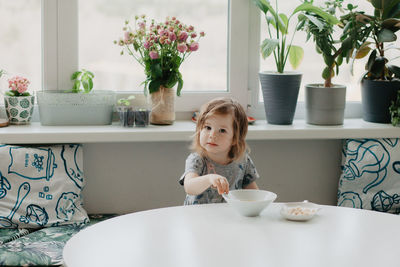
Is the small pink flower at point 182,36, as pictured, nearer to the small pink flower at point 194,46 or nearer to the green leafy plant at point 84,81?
the small pink flower at point 194,46

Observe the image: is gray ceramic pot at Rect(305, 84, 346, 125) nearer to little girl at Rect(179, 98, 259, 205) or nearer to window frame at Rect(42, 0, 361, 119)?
window frame at Rect(42, 0, 361, 119)

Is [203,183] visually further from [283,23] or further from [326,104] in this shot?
[283,23]

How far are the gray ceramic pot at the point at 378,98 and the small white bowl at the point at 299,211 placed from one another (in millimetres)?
1206

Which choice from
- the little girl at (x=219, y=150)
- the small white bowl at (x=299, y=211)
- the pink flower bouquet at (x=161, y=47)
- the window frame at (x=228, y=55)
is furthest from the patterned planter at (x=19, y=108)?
the small white bowl at (x=299, y=211)

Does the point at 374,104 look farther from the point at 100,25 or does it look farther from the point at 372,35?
the point at 100,25

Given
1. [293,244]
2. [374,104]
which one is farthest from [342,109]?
[293,244]

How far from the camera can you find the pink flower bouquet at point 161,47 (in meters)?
2.75

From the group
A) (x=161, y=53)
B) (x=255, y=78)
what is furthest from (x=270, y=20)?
(x=161, y=53)

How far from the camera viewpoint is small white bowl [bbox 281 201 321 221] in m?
1.77

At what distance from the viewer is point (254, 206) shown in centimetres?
177

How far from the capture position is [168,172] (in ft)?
9.66

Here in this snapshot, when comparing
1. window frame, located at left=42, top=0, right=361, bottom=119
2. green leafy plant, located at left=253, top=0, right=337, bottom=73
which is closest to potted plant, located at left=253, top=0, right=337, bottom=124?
green leafy plant, located at left=253, top=0, right=337, bottom=73

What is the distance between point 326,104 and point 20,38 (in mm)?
1463

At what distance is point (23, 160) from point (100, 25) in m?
0.75
